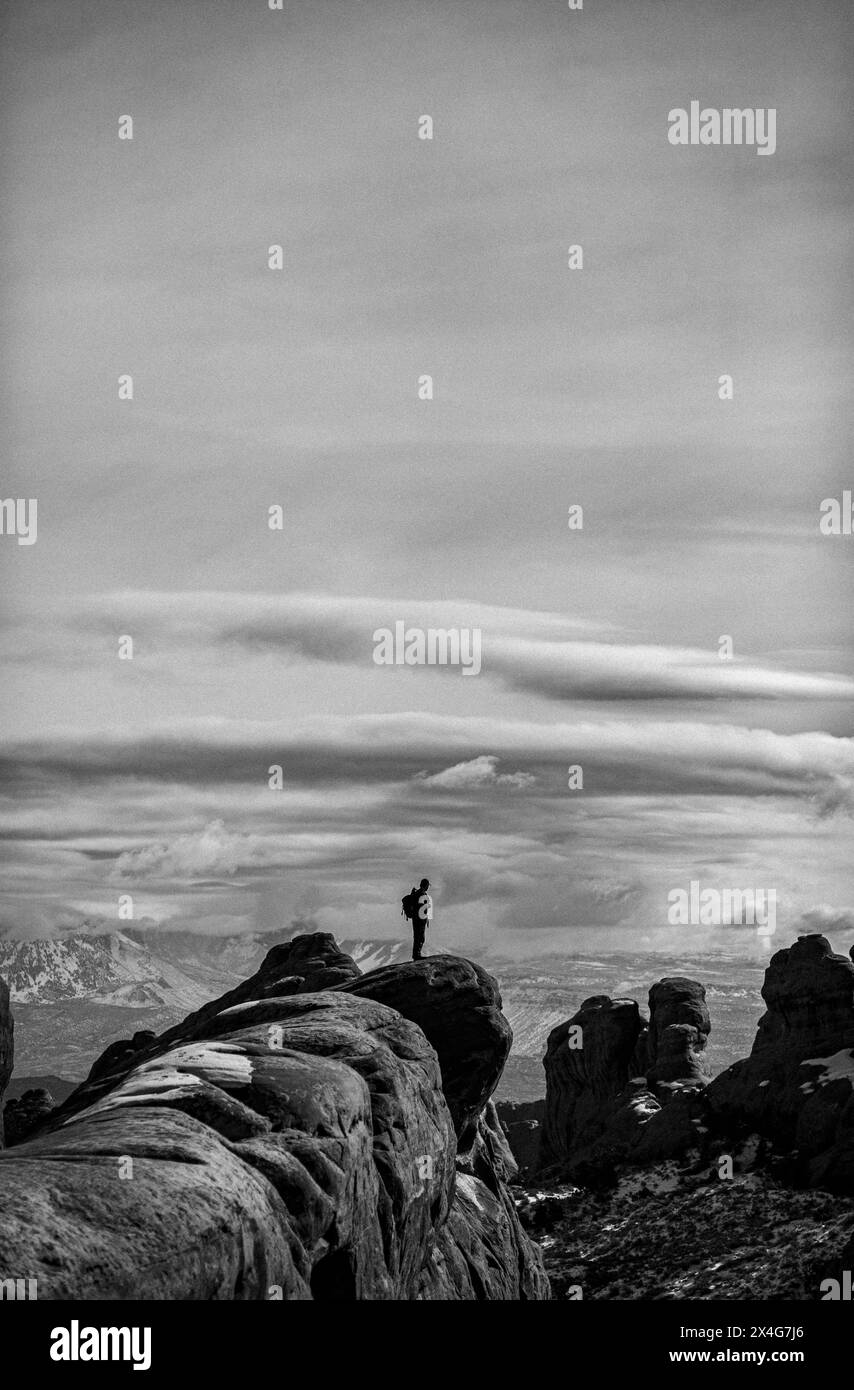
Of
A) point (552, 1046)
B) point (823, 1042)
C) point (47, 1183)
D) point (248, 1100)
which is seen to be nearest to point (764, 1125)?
point (823, 1042)

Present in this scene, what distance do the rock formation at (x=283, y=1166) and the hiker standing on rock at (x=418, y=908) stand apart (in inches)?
79.5

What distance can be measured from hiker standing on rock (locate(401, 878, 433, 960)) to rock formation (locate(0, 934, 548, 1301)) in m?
2.02

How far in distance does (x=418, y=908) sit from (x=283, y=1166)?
19369 mm

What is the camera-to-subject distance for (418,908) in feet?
152

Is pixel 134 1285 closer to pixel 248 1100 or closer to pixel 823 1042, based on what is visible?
pixel 248 1100

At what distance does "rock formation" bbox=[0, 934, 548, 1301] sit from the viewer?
824 inches

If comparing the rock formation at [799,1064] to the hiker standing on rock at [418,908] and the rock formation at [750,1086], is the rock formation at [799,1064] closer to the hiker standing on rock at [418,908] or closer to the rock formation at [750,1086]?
the rock formation at [750,1086]

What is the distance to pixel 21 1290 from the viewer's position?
61.7 ft

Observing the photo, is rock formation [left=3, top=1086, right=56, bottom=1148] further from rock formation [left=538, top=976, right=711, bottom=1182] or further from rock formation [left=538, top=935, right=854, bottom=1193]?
rock formation [left=538, top=976, right=711, bottom=1182]

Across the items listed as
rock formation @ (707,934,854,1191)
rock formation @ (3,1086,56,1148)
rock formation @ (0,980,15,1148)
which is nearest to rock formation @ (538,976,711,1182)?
rock formation @ (707,934,854,1191)

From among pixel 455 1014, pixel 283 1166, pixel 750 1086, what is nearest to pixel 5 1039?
pixel 455 1014

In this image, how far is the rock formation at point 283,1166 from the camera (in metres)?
20.9
